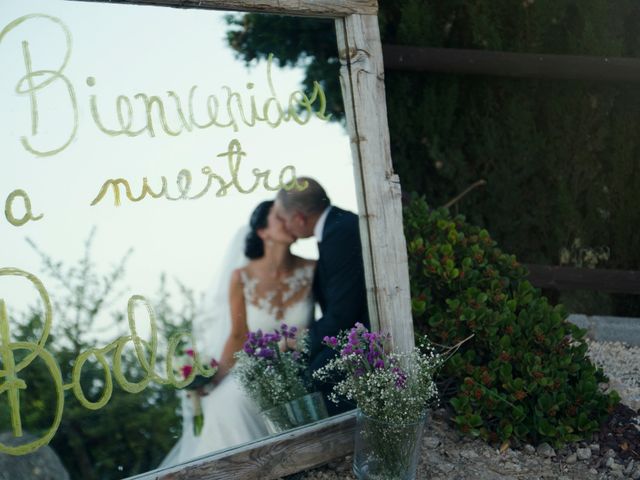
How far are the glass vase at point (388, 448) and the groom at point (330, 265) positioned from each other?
242 millimetres

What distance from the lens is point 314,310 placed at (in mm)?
3162

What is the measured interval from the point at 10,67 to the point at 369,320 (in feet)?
5.20

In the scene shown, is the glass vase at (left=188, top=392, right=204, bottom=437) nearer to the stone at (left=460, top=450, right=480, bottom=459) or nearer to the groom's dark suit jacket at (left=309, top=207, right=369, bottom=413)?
the groom's dark suit jacket at (left=309, top=207, right=369, bottom=413)

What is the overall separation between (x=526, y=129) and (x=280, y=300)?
248cm

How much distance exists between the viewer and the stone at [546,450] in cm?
338

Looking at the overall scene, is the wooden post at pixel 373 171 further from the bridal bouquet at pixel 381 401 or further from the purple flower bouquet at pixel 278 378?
the purple flower bouquet at pixel 278 378

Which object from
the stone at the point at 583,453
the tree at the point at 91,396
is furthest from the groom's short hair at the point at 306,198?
the stone at the point at 583,453

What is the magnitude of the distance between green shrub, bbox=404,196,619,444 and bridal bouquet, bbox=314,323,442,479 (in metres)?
0.41

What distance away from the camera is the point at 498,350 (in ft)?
11.3

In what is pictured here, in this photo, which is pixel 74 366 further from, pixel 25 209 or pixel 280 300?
pixel 280 300

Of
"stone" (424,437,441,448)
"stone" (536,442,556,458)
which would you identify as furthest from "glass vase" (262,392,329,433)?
"stone" (536,442,556,458)

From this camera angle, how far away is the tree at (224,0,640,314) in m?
4.89

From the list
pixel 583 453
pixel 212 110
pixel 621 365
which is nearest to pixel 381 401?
pixel 583 453

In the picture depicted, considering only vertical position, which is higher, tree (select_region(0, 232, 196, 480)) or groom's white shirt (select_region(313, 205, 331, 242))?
groom's white shirt (select_region(313, 205, 331, 242))
